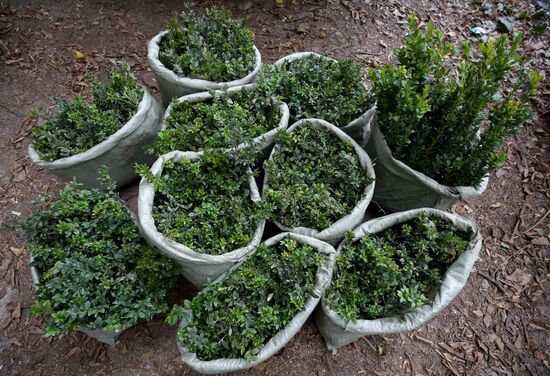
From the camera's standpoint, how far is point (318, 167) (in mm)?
2297

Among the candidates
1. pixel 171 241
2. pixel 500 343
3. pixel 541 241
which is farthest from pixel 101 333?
pixel 541 241

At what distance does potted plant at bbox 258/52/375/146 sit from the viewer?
252 centimetres

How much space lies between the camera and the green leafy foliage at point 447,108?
197 cm

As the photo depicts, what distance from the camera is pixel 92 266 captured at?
1.96 meters

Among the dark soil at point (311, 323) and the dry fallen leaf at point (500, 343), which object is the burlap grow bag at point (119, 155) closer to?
the dark soil at point (311, 323)

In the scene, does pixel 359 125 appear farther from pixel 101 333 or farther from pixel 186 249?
pixel 101 333

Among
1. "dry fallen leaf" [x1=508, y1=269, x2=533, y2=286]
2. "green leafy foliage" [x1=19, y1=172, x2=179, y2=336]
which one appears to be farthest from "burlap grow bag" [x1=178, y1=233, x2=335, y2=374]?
"dry fallen leaf" [x1=508, y1=269, x2=533, y2=286]

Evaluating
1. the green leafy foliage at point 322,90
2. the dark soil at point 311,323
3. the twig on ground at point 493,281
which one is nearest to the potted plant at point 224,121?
the green leafy foliage at point 322,90

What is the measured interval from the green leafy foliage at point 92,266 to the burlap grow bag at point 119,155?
29 centimetres

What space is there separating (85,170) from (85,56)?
1773 millimetres

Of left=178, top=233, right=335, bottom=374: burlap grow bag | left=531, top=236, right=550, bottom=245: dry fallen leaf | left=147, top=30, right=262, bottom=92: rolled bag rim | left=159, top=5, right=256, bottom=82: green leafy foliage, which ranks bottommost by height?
left=531, top=236, right=550, bottom=245: dry fallen leaf

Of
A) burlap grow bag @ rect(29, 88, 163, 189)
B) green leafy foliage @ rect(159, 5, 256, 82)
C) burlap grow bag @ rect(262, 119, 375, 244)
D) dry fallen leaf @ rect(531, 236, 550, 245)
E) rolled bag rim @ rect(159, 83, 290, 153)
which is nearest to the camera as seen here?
burlap grow bag @ rect(262, 119, 375, 244)

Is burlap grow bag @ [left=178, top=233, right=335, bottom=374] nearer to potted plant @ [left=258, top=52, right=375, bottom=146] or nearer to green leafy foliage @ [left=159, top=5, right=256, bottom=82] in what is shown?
potted plant @ [left=258, top=52, right=375, bottom=146]

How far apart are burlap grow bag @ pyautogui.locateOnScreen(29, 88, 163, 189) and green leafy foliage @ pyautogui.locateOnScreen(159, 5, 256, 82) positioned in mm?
351
